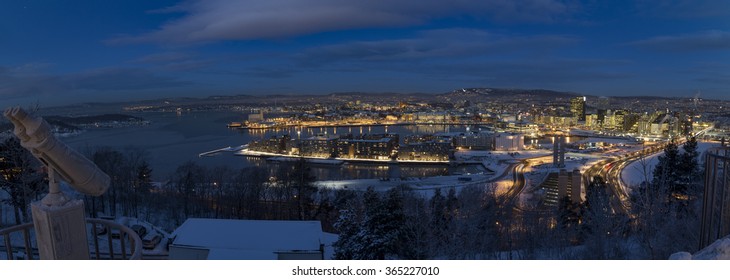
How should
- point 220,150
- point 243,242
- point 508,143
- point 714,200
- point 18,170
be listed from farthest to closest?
point 508,143, point 220,150, point 18,170, point 243,242, point 714,200

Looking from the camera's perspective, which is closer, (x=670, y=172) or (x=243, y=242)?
(x=243, y=242)

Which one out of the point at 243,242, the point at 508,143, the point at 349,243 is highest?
the point at 243,242

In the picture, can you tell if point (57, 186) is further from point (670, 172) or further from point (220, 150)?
point (220, 150)

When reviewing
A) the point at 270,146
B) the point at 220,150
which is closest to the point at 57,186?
the point at 220,150

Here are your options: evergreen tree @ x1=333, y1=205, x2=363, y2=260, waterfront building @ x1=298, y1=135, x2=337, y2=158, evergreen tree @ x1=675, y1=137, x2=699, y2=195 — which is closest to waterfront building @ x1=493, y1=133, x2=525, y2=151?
waterfront building @ x1=298, y1=135, x2=337, y2=158

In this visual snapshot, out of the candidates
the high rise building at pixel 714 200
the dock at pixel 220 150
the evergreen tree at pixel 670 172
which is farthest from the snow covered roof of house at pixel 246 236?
the dock at pixel 220 150

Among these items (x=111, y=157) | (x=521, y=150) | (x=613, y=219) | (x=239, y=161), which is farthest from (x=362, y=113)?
(x=613, y=219)
